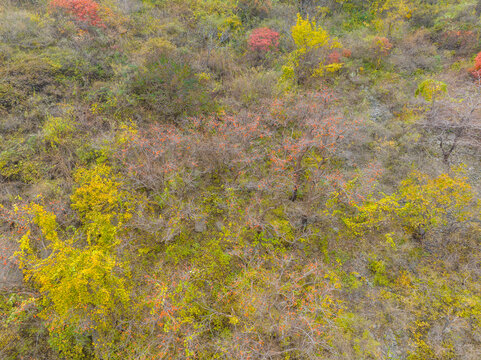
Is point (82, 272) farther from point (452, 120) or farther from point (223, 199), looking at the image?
point (452, 120)

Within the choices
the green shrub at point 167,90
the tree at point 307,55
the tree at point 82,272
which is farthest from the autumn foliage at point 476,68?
the tree at point 82,272

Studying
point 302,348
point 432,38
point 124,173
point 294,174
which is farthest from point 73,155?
point 432,38

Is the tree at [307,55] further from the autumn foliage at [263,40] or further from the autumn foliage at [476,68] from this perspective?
the autumn foliage at [476,68]

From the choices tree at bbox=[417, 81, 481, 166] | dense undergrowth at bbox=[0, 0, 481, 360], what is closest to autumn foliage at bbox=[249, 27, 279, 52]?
dense undergrowth at bbox=[0, 0, 481, 360]

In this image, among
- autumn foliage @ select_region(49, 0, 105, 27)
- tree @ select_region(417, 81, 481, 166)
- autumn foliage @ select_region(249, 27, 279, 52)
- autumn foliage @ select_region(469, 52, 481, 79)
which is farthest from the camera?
autumn foliage @ select_region(249, 27, 279, 52)

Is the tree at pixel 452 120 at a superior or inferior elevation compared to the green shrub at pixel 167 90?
inferior

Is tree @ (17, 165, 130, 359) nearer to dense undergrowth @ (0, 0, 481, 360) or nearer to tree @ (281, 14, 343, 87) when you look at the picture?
dense undergrowth @ (0, 0, 481, 360)

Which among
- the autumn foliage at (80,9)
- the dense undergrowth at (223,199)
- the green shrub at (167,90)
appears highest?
the autumn foliage at (80,9)
